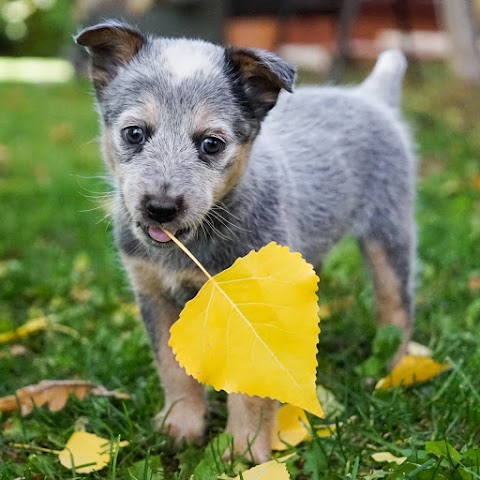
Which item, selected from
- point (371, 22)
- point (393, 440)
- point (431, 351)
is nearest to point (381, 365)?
point (431, 351)

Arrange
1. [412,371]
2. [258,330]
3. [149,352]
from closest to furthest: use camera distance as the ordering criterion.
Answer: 1. [258,330]
2. [412,371]
3. [149,352]

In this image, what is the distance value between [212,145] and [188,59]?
13.7 inches

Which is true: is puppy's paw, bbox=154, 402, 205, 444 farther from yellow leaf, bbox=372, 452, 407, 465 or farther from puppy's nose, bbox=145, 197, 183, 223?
puppy's nose, bbox=145, 197, 183, 223

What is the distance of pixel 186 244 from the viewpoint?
3.10m

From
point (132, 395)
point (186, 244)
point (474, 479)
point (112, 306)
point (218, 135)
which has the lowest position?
point (112, 306)

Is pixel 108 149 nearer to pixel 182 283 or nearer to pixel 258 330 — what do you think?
pixel 182 283

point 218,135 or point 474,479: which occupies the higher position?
point 218,135

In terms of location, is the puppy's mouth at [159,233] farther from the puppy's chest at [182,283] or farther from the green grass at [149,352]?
the green grass at [149,352]

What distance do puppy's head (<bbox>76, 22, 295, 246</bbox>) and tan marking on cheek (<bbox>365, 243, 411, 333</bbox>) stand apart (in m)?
1.24

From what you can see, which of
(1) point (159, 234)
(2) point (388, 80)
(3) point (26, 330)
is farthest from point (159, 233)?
(2) point (388, 80)

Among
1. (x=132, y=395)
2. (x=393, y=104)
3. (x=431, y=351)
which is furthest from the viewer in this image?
(x=393, y=104)

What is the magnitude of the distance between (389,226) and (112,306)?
158 centimetres

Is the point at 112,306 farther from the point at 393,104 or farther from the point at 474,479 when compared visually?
the point at 474,479

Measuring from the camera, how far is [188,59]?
9.89ft
